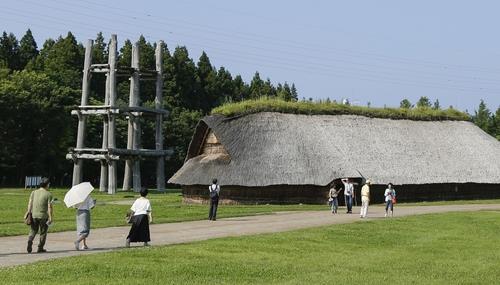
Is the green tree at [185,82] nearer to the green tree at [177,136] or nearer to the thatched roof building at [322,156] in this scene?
the green tree at [177,136]

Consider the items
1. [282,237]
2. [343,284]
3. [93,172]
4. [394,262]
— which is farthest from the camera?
[93,172]

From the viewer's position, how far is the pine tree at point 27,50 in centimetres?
10034

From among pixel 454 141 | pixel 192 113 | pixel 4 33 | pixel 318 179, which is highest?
pixel 4 33

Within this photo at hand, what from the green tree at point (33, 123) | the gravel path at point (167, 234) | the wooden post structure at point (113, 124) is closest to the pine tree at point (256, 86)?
the green tree at point (33, 123)

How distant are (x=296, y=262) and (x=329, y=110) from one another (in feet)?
128

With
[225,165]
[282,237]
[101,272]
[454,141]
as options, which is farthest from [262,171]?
[101,272]

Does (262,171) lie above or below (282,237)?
above

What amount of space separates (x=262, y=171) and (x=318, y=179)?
3790 millimetres

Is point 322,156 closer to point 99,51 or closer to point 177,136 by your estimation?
point 177,136

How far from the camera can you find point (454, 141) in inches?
2256

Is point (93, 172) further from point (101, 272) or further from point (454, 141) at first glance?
point (101, 272)

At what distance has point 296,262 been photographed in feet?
54.0

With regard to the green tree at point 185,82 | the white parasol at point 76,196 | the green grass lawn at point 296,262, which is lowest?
the green grass lawn at point 296,262

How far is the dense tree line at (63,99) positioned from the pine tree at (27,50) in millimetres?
139
